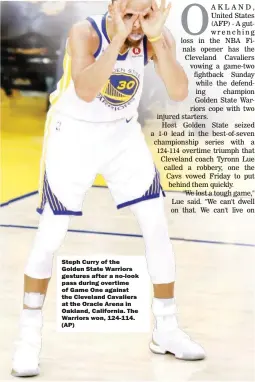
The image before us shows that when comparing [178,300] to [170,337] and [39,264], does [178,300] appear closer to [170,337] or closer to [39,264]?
[170,337]

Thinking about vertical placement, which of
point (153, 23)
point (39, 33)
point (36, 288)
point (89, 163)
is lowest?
point (36, 288)

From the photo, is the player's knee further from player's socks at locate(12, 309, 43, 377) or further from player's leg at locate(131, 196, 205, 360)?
player's leg at locate(131, 196, 205, 360)

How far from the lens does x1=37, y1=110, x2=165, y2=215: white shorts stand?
293cm

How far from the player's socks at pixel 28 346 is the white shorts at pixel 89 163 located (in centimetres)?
34

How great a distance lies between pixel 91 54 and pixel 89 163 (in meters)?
0.32

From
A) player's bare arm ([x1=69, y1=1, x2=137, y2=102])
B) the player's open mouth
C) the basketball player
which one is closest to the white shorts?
the basketball player

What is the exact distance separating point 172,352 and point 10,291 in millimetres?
722

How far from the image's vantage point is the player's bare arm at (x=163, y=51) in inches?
111

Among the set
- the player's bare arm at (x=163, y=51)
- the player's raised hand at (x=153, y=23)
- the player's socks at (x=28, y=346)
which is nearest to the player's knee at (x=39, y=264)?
the player's socks at (x=28, y=346)

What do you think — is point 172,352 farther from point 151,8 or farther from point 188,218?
point 151,8

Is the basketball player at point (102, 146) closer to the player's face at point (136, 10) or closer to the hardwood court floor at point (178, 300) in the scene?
the player's face at point (136, 10)

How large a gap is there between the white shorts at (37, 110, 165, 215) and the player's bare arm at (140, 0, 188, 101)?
0.18 meters

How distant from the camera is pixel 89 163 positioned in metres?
2.94

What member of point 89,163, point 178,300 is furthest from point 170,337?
point 89,163
